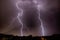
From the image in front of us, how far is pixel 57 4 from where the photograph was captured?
391 cm

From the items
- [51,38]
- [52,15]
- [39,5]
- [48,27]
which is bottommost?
[51,38]

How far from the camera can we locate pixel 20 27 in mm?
3904

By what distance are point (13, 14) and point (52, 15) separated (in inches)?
35.9

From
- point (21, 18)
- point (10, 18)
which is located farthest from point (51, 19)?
point (10, 18)

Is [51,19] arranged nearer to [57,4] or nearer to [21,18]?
[57,4]

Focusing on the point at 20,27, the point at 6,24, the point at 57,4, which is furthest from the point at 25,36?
the point at 57,4

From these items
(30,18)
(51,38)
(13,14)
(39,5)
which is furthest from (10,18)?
(51,38)

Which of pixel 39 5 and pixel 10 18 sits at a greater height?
pixel 39 5

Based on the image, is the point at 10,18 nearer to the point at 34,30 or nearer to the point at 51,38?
the point at 34,30

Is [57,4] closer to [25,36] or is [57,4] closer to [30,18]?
[30,18]

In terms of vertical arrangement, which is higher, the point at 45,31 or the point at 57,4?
the point at 57,4

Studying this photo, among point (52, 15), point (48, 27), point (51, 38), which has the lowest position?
point (51, 38)

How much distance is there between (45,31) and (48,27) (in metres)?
0.12

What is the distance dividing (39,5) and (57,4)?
0.42 metres
